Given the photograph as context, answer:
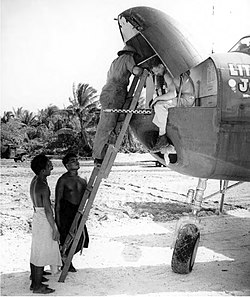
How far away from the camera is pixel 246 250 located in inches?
315

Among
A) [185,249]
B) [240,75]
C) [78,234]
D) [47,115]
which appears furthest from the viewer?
[47,115]

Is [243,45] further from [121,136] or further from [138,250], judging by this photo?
[138,250]

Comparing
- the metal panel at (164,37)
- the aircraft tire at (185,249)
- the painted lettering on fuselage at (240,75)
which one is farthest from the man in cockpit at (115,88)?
the aircraft tire at (185,249)

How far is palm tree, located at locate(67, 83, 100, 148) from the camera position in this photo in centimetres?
4016

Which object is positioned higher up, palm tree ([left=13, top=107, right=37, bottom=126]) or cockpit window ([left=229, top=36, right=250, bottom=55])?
cockpit window ([left=229, top=36, right=250, bottom=55])

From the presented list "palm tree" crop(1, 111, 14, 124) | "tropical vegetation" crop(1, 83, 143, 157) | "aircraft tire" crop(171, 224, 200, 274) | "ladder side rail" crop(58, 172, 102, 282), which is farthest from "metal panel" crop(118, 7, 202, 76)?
"palm tree" crop(1, 111, 14, 124)

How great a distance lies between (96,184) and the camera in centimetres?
595

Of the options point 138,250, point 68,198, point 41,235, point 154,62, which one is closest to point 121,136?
point 154,62

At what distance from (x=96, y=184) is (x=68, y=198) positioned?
0.52 meters

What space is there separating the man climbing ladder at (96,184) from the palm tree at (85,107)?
1309 inches

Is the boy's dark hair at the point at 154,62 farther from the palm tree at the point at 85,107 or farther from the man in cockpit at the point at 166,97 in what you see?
the palm tree at the point at 85,107

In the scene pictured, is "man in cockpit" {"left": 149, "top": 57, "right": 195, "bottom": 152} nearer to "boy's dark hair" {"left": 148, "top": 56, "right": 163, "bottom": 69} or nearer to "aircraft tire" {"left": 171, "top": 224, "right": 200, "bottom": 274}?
"boy's dark hair" {"left": 148, "top": 56, "right": 163, "bottom": 69}

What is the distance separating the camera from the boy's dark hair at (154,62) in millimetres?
5622

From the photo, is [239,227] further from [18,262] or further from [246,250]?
[18,262]
